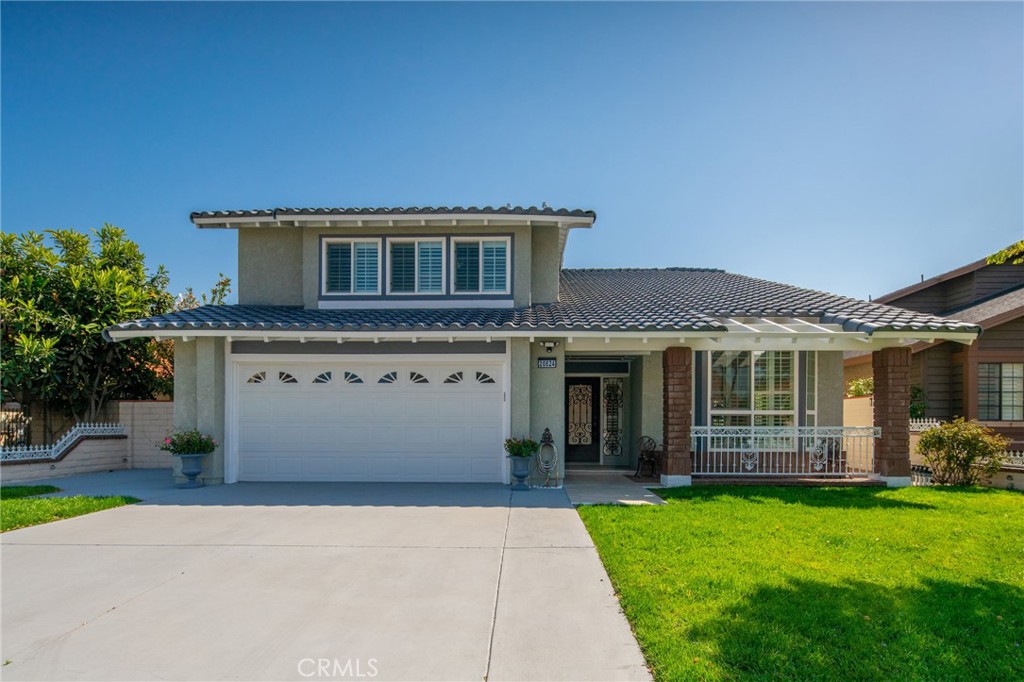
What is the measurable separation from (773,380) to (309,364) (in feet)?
32.6

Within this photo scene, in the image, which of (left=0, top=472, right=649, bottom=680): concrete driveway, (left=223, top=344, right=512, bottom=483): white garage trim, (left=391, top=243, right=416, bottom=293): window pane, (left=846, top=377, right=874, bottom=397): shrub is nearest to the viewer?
(left=0, top=472, right=649, bottom=680): concrete driveway

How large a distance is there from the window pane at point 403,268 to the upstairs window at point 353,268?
0.33 metres

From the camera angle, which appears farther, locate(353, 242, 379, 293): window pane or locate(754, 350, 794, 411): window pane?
locate(353, 242, 379, 293): window pane

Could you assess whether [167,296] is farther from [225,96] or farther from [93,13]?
[93,13]

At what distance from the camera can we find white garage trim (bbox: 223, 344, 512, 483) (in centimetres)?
1125

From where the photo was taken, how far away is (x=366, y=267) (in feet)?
42.1

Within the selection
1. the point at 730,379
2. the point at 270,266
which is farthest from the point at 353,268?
the point at 730,379

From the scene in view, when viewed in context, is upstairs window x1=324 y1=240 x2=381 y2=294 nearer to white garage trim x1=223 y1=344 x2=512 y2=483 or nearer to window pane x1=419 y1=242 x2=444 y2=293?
window pane x1=419 y1=242 x2=444 y2=293

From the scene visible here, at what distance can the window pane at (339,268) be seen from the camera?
12820mm

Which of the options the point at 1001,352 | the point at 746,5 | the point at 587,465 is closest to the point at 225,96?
Answer: the point at 746,5

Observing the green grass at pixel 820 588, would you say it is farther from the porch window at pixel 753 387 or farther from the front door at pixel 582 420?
the front door at pixel 582 420

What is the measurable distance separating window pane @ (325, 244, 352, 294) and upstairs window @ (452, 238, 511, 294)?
2.41m

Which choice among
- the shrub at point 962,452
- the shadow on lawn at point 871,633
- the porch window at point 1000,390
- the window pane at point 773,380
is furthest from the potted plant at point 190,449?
the porch window at point 1000,390

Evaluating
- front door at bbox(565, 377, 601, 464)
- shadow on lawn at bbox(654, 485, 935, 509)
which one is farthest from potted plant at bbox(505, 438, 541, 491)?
front door at bbox(565, 377, 601, 464)
